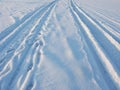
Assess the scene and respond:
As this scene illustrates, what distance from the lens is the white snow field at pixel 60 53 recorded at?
10.8ft

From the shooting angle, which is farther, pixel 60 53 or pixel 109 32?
pixel 109 32

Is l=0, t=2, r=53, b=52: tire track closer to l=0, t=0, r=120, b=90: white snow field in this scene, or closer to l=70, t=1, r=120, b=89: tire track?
l=0, t=0, r=120, b=90: white snow field

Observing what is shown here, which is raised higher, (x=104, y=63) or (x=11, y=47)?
(x=11, y=47)

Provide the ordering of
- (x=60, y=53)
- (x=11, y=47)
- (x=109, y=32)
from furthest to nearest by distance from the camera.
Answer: (x=109, y=32) → (x=11, y=47) → (x=60, y=53)

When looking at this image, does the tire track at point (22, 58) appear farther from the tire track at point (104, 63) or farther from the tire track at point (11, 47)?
the tire track at point (104, 63)

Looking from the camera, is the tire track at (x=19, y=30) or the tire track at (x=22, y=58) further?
the tire track at (x=19, y=30)

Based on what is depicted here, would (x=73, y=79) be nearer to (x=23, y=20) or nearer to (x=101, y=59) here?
(x=101, y=59)

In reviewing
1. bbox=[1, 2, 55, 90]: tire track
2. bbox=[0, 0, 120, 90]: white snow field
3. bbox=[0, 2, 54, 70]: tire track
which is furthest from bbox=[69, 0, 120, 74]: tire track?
bbox=[0, 2, 54, 70]: tire track

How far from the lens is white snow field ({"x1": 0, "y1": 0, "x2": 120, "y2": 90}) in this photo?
3.29 meters

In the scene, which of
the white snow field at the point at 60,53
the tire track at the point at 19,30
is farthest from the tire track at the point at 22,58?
the tire track at the point at 19,30

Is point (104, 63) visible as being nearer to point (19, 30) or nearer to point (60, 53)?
point (60, 53)

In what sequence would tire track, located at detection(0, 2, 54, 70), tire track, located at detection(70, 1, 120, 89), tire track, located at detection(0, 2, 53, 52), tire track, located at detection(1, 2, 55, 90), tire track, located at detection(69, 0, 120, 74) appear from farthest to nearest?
tire track, located at detection(0, 2, 53, 52), tire track, located at detection(0, 2, 54, 70), tire track, located at detection(69, 0, 120, 74), tire track, located at detection(1, 2, 55, 90), tire track, located at detection(70, 1, 120, 89)

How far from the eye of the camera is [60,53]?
428 cm

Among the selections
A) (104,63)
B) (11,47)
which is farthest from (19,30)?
(104,63)
